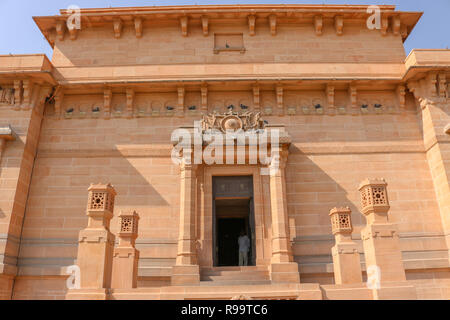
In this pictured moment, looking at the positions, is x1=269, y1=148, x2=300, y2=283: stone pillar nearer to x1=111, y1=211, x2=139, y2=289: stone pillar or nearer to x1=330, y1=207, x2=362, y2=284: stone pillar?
x1=330, y1=207, x2=362, y2=284: stone pillar

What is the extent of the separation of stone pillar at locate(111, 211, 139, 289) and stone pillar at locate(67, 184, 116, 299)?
A: 2319 mm

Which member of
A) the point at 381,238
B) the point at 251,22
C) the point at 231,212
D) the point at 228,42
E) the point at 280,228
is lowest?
the point at 381,238

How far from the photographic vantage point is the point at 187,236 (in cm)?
1210

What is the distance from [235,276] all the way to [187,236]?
80.1 inches

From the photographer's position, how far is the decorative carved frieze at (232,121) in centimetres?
1416

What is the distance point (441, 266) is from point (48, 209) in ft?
46.9

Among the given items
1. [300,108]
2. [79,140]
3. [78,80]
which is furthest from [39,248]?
[300,108]

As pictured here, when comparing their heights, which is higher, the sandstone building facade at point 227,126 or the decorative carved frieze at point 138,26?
the decorative carved frieze at point 138,26

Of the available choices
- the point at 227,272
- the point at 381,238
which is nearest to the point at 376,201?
the point at 381,238

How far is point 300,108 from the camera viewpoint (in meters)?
15.2

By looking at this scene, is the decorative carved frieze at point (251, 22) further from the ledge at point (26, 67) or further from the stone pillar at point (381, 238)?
the stone pillar at point (381, 238)

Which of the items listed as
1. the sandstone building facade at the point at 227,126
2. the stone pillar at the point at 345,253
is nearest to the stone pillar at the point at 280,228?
the sandstone building facade at the point at 227,126

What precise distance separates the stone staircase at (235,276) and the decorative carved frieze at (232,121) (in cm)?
519

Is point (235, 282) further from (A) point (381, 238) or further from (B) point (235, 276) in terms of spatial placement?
(A) point (381, 238)
